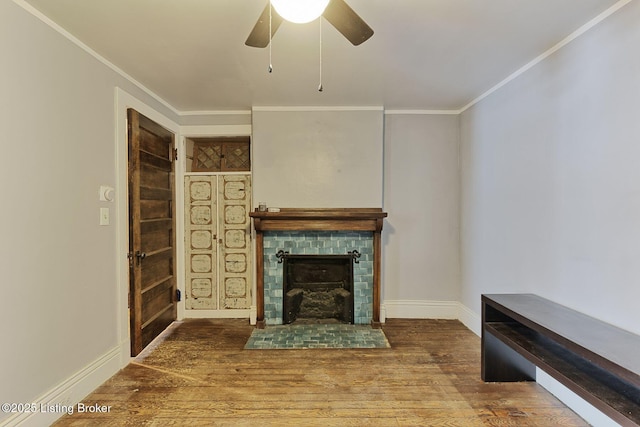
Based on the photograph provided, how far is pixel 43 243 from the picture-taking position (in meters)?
1.77

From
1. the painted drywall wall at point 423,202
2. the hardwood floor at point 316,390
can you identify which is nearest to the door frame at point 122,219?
the hardwood floor at point 316,390

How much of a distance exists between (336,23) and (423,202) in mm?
2518

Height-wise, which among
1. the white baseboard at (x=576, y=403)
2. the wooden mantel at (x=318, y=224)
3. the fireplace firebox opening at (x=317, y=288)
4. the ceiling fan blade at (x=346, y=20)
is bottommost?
the white baseboard at (x=576, y=403)

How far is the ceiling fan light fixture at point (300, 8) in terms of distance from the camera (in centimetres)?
110

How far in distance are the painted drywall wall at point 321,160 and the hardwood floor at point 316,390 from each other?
156 cm

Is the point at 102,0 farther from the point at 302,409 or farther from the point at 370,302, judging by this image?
the point at 370,302

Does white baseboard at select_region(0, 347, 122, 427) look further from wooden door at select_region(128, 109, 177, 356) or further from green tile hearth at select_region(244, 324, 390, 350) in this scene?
green tile hearth at select_region(244, 324, 390, 350)

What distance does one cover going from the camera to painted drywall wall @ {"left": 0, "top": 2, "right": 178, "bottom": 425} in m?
A: 1.59

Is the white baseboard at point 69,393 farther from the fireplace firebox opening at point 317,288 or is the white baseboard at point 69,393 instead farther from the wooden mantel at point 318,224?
the fireplace firebox opening at point 317,288

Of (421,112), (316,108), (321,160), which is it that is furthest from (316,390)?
(421,112)

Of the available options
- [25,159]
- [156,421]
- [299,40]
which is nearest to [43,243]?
[25,159]

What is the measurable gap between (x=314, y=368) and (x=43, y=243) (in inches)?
80.6

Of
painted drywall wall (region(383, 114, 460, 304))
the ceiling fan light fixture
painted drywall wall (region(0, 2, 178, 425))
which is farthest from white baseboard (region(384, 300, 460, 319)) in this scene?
the ceiling fan light fixture

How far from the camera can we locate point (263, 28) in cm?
145
